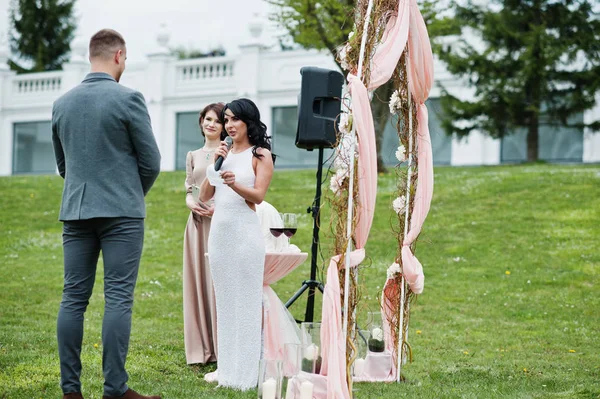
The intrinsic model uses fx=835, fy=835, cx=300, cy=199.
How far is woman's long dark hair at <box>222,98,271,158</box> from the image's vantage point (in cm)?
598

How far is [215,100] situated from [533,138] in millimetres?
10517

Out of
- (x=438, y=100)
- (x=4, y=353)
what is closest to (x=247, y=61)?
(x=438, y=100)

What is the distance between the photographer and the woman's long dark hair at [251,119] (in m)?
5.98

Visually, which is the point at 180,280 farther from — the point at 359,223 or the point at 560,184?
the point at 560,184

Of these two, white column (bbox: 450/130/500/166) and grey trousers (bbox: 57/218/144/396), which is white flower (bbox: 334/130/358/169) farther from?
Answer: white column (bbox: 450/130/500/166)

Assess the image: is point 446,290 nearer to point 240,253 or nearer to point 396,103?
point 396,103

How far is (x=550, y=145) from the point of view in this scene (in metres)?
25.7

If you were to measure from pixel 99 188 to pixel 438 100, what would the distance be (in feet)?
69.7

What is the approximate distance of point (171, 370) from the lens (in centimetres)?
676

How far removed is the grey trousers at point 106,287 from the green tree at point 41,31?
40.6 m

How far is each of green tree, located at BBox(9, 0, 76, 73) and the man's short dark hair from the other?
40398mm

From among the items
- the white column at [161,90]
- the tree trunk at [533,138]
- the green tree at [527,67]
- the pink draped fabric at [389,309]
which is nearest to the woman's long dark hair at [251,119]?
the pink draped fabric at [389,309]

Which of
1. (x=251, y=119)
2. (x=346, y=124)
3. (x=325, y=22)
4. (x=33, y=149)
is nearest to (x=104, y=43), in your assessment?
(x=251, y=119)

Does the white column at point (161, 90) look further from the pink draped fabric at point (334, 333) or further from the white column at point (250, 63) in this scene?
the pink draped fabric at point (334, 333)
